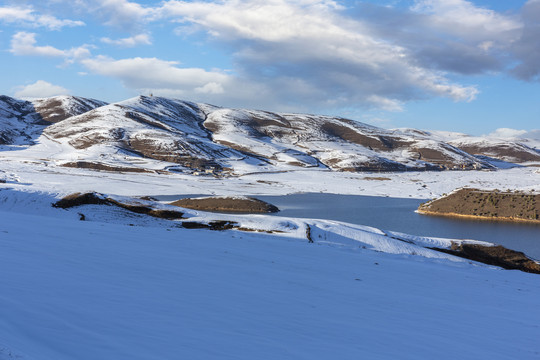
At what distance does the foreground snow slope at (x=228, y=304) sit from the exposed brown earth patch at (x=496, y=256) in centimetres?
1044

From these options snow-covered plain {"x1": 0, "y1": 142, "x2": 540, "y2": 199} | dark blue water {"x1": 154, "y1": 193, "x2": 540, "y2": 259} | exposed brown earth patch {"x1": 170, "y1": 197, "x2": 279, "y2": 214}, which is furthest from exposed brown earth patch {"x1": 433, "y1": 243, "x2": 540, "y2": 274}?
snow-covered plain {"x1": 0, "y1": 142, "x2": 540, "y2": 199}

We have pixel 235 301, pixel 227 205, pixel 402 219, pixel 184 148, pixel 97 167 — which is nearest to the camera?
pixel 235 301

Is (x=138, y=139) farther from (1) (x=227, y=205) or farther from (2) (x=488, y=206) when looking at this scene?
(2) (x=488, y=206)

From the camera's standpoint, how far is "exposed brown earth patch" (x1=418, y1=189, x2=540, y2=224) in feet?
197

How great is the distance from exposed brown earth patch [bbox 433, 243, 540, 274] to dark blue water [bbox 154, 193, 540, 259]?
9044 mm

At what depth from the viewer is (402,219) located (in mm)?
56125

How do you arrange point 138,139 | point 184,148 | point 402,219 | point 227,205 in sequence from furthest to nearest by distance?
1. point 138,139
2. point 184,148
3. point 227,205
4. point 402,219

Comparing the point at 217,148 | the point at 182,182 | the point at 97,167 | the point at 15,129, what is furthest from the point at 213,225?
the point at 15,129

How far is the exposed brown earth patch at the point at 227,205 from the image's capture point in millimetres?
61438

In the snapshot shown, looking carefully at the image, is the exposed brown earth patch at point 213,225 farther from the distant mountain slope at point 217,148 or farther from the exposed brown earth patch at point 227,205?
the distant mountain slope at point 217,148

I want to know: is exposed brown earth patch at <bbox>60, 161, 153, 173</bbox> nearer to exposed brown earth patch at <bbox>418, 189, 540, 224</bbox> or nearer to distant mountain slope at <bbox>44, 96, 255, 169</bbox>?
distant mountain slope at <bbox>44, 96, 255, 169</bbox>

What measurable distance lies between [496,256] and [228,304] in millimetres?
25184

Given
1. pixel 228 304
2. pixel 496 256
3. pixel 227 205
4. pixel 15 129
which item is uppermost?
pixel 15 129

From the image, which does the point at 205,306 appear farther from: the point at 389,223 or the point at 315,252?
the point at 389,223
